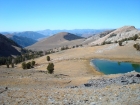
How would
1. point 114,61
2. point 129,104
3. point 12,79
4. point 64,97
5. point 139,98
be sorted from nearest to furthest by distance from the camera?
1. point 129,104
2. point 139,98
3. point 64,97
4. point 12,79
5. point 114,61

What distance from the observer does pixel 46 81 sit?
35.4 metres

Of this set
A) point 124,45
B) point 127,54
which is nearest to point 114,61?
point 127,54

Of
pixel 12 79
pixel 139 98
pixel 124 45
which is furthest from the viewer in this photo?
pixel 124 45

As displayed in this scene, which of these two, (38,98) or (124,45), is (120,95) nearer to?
(38,98)

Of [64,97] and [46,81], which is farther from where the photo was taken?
[46,81]

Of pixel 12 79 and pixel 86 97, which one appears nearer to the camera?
pixel 86 97

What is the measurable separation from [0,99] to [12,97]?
137 cm

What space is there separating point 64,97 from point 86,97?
8.15 feet

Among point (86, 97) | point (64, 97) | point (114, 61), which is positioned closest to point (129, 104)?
point (86, 97)

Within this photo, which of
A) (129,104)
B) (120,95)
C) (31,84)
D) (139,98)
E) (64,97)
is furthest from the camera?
(31,84)

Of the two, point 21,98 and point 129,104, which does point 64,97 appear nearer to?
point 21,98

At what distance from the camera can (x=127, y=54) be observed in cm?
9569

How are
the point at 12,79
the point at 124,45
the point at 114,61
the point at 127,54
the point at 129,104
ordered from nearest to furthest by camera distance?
the point at 129,104
the point at 12,79
the point at 114,61
the point at 127,54
the point at 124,45

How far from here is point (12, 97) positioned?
2230cm
